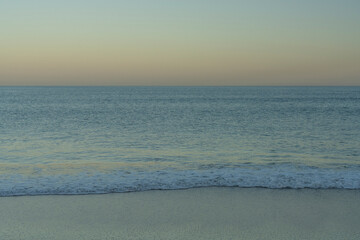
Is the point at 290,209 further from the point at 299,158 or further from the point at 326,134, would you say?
the point at 326,134

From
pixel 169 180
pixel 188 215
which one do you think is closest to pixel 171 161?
pixel 169 180

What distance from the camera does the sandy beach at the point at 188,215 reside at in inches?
273

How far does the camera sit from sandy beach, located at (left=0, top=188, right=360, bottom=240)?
6.93m

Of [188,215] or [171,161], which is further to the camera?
[171,161]

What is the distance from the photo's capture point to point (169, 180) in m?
11.0

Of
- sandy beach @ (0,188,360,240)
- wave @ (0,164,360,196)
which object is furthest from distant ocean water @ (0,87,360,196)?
sandy beach @ (0,188,360,240)

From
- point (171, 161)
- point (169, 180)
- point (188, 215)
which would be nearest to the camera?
point (188, 215)

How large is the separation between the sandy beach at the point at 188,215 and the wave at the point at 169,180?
478mm

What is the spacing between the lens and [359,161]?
1463cm

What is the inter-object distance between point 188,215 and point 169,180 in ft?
10.5

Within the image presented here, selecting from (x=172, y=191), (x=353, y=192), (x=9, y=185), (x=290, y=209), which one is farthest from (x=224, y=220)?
(x=9, y=185)

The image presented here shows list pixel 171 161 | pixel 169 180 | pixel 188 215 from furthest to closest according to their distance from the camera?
1. pixel 171 161
2. pixel 169 180
3. pixel 188 215

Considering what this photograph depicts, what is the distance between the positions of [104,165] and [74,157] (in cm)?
238

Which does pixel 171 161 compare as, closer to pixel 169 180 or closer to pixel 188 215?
pixel 169 180
